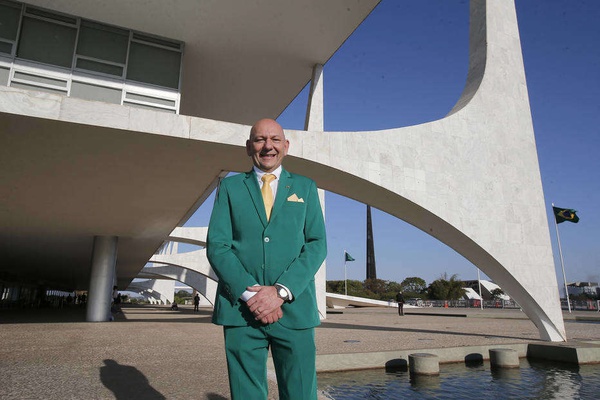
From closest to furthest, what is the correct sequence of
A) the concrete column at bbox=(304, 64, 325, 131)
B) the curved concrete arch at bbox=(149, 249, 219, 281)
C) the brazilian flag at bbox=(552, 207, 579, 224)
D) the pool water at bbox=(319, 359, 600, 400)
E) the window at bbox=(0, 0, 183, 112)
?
the pool water at bbox=(319, 359, 600, 400), the window at bbox=(0, 0, 183, 112), the concrete column at bbox=(304, 64, 325, 131), the brazilian flag at bbox=(552, 207, 579, 224), the curved concrete arch at bbox=(149, 249, 219, 281)

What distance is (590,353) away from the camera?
7.46m

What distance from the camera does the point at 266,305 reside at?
200cm

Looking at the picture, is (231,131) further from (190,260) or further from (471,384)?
(190,260)

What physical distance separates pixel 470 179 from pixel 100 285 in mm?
15287

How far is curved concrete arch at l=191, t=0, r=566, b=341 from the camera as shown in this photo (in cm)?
1039

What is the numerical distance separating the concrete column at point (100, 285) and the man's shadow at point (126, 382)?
1241 centimetres

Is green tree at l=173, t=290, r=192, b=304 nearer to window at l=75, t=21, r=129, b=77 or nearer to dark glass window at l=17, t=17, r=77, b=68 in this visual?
window at l=75, t=21, r=129, b=77

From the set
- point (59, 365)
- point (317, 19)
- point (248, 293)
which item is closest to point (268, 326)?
point (248, 293)

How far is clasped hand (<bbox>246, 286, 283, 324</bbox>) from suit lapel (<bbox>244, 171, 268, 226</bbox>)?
420 mm

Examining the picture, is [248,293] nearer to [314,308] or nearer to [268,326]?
[268,326]

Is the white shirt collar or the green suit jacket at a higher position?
the white shirt collar

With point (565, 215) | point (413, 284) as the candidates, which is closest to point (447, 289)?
point (413, 284)

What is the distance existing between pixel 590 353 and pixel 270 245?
8.04 meters

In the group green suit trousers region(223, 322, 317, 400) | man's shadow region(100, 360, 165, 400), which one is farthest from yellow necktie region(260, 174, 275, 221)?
man's shadow region(100, 360, 165, 400)
